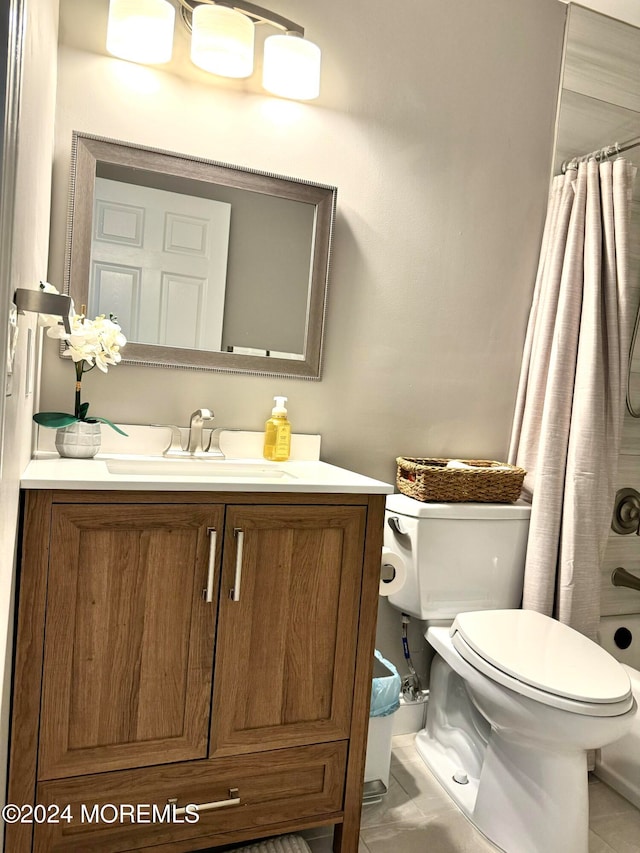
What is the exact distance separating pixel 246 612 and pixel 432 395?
1.05m

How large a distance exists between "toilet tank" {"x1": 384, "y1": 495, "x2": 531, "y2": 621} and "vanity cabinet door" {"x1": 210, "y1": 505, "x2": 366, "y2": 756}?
0.46m

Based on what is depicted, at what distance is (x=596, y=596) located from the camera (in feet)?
6.59

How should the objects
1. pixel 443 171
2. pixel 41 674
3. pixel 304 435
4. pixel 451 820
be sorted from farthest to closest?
pixel 443 171, pixel 304 435, pixel 451 820, pixel 41 674

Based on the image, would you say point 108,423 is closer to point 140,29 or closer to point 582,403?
point 140,29

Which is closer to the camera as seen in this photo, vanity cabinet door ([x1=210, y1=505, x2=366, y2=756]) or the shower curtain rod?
vanity cabinet door ([x1=210, y1=505, x2=366, y2=756])

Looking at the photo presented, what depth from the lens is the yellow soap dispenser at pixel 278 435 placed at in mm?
1816

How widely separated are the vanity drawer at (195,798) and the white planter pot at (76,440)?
2.24 feet

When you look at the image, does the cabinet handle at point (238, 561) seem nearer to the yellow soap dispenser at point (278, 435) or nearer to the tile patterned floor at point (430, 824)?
the yellow soap dispenser at point (278, 435)

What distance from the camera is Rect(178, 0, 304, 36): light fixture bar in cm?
169

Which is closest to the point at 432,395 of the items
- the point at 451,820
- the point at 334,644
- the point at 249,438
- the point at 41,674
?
the point at 249,438

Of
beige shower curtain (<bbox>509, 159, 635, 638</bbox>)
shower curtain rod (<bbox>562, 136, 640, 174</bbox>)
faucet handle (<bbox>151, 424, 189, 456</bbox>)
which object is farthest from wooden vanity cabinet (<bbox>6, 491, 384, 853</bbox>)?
shower curtain rod (<bbox>562, 136, 640, 174</bbox>)

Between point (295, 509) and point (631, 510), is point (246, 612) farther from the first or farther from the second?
point (631, 510)

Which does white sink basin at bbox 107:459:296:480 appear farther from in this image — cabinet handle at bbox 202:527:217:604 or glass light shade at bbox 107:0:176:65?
glass light shade at bbox 107:0:176:65

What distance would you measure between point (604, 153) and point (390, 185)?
69 centimetres
